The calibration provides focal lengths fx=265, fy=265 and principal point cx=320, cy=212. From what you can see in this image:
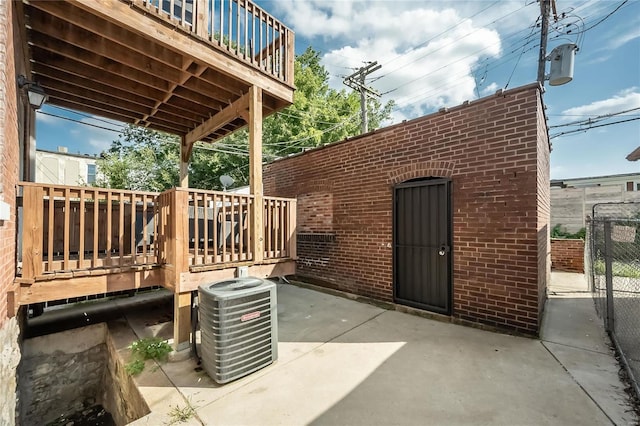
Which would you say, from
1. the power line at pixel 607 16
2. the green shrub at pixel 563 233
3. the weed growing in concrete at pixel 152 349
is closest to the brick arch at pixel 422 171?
the weed growing in concrete at pixel 152 349

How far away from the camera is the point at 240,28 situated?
375cm

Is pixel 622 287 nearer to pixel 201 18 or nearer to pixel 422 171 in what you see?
pixel 422 171

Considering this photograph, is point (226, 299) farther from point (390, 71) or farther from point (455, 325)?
point (390, 71)

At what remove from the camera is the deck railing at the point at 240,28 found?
3322 millimetres

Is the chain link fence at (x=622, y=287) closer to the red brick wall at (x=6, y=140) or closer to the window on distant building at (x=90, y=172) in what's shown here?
the red brick wall at (x=6, y=140)

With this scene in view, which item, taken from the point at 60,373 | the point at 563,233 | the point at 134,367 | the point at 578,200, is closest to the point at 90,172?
the point at 60,373

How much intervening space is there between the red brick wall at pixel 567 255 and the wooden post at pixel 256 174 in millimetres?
8632

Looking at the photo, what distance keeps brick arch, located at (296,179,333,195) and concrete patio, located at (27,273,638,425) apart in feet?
9.70

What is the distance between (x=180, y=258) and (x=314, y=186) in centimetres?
367

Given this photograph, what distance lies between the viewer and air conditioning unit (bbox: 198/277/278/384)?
2.53 m

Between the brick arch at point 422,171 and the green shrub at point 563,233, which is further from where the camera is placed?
the green shrub at point 563,233

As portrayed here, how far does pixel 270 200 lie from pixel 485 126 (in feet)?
11.0

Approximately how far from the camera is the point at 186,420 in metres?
2.05

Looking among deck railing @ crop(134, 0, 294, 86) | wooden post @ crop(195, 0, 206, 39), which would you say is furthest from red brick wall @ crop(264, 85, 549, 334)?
wooden post @ crop(195, 0, 206, 39)
